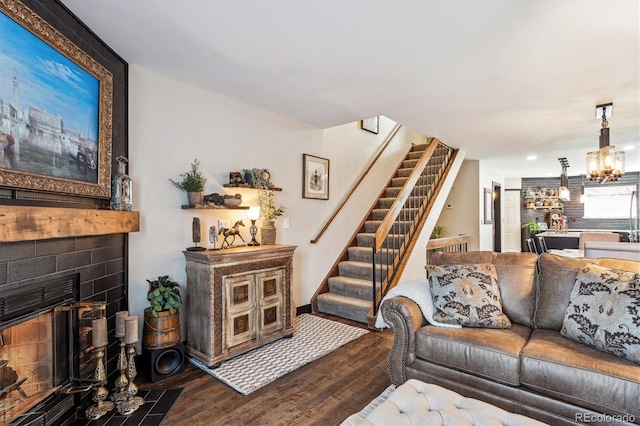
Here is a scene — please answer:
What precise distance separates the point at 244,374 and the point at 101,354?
3.28 ft

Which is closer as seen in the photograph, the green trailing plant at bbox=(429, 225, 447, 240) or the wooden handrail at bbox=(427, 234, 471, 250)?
the wooden handrail at bbox=(427, 234, 471, 250)

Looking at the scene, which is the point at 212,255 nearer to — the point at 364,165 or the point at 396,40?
the point at 396,40

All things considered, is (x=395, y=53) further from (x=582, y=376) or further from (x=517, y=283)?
(x=582, y=376)

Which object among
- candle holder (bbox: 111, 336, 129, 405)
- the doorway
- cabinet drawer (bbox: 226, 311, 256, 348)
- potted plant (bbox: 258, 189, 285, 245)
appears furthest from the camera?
the doorway

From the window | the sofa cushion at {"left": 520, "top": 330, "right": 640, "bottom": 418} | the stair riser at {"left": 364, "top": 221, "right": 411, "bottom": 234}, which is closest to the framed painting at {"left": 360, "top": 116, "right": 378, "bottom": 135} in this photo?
the stair riser at {"left": 364, "top": 221, "right": 411, "bottom": 234}

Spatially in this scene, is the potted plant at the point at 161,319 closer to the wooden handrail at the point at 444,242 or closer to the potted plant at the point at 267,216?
the potted plant at the point at 267,216

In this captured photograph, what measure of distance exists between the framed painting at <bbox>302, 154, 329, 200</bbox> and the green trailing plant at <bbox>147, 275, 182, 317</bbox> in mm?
2035

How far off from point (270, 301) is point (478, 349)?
5.98ft

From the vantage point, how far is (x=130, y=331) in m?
2.12

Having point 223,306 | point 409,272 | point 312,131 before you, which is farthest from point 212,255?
point 409,272

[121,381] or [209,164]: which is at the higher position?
[209,164]

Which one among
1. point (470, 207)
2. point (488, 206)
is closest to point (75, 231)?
point (470, 207)

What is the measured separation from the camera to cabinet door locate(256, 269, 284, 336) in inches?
117

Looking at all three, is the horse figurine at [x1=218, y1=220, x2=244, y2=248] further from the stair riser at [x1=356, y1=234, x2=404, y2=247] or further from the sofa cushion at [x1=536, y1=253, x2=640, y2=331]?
the sofa cushion at [x1=536, y1=253, x2=640, y2=331]
